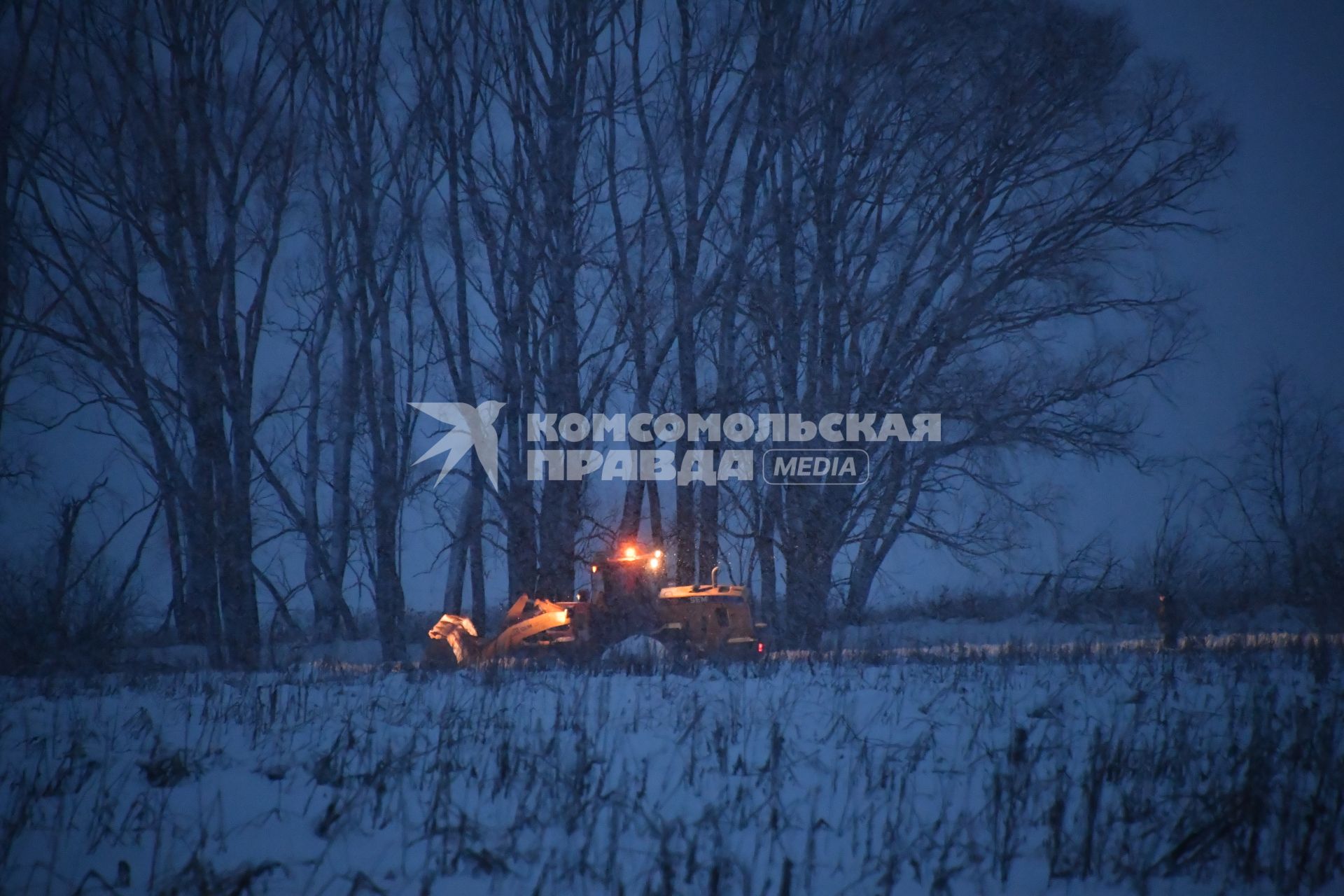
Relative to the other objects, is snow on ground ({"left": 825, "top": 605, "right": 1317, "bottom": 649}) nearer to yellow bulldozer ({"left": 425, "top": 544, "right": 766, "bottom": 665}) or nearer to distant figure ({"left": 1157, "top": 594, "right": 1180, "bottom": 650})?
distant figure ({"left": 1157, "top": 594, "right": 1180, "bottom": 650})

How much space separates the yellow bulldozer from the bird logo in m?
5.71

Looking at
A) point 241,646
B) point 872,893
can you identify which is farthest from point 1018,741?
point 241,646

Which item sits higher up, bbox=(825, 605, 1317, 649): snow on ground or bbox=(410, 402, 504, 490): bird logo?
bbox=(410, 402, 504, 490): bird logo

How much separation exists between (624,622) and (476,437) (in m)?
7.50

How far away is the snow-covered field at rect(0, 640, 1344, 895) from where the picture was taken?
328 centimetres

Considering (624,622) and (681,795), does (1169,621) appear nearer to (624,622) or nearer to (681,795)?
(624,622)

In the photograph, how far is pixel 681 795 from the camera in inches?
162

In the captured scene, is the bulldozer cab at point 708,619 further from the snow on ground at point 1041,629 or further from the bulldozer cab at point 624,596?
the snow on ground at point 1041,629

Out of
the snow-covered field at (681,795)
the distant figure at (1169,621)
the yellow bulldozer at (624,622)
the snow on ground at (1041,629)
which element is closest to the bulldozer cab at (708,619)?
the yellow bulldozer at (624,622)

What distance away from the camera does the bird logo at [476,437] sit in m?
20.2

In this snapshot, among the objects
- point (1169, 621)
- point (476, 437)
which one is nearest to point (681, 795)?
point (1169, 621)

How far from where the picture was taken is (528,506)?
18844 mm

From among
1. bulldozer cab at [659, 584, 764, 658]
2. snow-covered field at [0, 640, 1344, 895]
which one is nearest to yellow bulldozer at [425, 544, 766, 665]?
bulldozer cab at [659, 584, 764, 658]

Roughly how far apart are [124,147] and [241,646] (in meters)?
9.60
